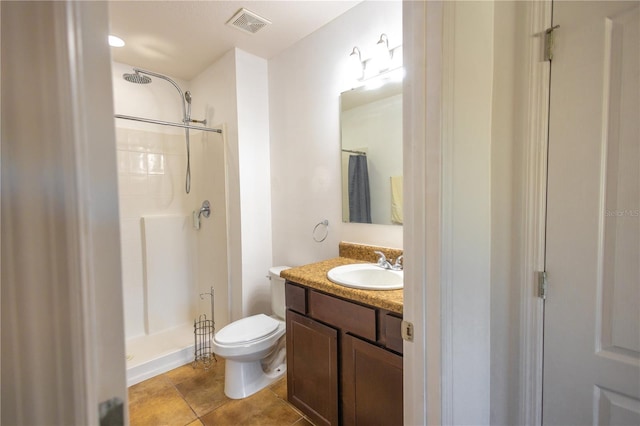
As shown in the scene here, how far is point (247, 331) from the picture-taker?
1.97 metres

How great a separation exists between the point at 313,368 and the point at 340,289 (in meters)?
0.51

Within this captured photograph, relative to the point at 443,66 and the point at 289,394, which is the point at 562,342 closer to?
the point at 443,66

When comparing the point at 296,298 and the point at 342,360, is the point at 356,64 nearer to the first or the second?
the point at 296,298

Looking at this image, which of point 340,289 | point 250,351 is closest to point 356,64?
point 340,289

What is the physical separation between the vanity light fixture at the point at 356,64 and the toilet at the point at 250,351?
4.86 feet

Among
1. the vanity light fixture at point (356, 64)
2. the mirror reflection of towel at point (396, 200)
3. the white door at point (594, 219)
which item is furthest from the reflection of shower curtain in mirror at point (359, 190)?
the white door at point (594, 219)

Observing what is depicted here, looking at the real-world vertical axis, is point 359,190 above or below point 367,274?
above

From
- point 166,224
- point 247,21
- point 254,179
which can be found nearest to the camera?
point 247,21

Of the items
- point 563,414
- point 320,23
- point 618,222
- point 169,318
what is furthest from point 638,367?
point 169,318

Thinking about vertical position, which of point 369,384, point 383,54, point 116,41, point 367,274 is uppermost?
point 116,41

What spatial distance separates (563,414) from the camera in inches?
35.6

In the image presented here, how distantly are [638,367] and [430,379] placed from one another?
54 cm

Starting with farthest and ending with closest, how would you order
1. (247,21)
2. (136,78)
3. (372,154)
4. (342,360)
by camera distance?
1. (136,78)
2. (247,21)
3. (372,154)
4. (342,360)

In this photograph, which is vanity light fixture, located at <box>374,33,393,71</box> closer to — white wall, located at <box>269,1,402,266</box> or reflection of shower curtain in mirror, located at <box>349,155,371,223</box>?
white wall, located at <box>269,1,402,266</box>
